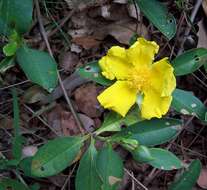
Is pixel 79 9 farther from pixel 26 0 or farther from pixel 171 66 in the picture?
pixel 171 66

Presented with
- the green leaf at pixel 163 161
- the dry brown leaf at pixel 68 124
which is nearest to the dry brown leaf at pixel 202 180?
the green leaf at pixel 163 161

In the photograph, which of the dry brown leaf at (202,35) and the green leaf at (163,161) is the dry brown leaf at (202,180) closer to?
the green leaf at (163,161)

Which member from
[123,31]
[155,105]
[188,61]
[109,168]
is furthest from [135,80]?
Result: [123,31]

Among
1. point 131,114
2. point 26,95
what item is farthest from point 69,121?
point 131,114

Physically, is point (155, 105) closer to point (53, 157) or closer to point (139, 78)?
point (139, 78)

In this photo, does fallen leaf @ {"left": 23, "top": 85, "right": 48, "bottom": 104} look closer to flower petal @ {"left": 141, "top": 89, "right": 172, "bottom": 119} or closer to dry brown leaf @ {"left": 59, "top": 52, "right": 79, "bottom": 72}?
dry brown leaf @ {"left": 59, "top": 52, "right": 79, "bottom": 72}
